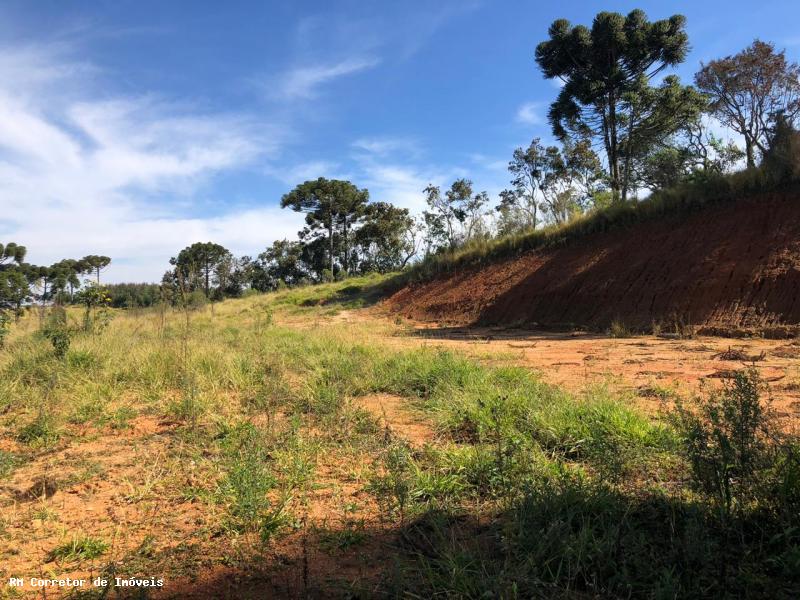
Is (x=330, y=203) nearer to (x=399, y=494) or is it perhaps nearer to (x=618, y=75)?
(x=618, y=75)

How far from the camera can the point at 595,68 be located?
22.8m

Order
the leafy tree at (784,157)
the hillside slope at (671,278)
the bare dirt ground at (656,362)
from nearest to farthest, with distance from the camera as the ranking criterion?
the bare dirt ground at (656,362) < the hillside slope at (671,278) < the leafy tree at (784,157)

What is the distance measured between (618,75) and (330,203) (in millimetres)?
27470

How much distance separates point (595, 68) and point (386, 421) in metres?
24.1

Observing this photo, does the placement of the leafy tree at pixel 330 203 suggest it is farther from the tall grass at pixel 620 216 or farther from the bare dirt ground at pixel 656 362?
the bare dirt ground at pixel 656 362

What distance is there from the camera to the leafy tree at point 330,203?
43.3 m

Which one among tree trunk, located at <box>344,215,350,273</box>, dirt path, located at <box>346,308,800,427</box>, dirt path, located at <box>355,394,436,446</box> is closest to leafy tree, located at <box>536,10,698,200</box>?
dirt path, located at <box>346,308,800,427</box>

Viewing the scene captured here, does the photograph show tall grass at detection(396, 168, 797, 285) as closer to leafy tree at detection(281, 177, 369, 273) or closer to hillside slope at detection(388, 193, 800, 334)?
hillside slope at detection(388, 193, 800, 334)

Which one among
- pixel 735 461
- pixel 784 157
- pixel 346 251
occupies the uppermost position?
pixel 346 251

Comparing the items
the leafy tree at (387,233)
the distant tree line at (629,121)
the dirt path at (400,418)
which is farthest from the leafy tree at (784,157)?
the leafy tree at (387,233)

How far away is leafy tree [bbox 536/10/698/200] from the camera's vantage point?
70.8 ft

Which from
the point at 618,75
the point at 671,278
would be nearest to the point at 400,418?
the point at 671,278

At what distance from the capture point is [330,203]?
144 feet

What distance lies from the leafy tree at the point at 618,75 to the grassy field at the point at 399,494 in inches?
761
